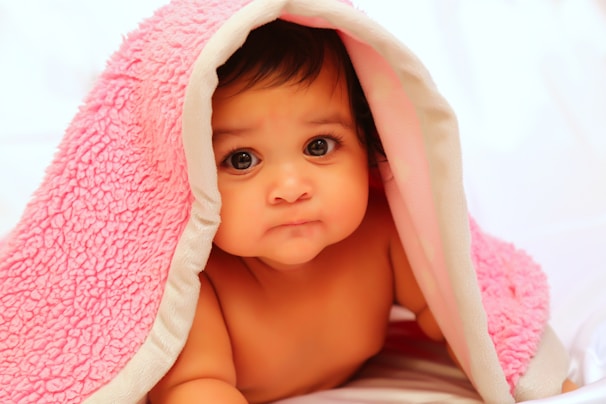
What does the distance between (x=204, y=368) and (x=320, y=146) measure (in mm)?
259

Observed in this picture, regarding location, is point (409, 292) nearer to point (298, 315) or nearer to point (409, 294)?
point (409, 294)

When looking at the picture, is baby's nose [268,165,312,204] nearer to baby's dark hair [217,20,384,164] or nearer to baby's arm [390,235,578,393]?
baby's dark hair [217,20,384,164]

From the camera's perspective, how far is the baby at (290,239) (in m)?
0.90

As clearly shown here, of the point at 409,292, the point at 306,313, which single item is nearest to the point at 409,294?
the point at 409,292

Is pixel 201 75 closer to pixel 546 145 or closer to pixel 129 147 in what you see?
pixel 129 147

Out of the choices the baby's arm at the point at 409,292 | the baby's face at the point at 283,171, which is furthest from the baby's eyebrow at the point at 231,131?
the baby's arm at the point at 409,292

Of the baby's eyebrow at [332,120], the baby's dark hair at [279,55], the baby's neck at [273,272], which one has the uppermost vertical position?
the baby's dark hair at [279,55]

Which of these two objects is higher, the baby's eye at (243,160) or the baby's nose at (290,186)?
the baby's eye at (243,160)

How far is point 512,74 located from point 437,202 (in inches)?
31.9

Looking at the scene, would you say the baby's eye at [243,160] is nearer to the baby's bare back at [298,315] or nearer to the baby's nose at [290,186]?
the baby's nose at [290,186]

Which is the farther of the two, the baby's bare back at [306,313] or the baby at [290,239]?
the baby's bare back at [306,313]

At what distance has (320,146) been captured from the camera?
3.08 ft

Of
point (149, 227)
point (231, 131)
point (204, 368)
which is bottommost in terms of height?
point (204, 368)

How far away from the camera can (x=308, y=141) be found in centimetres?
93
